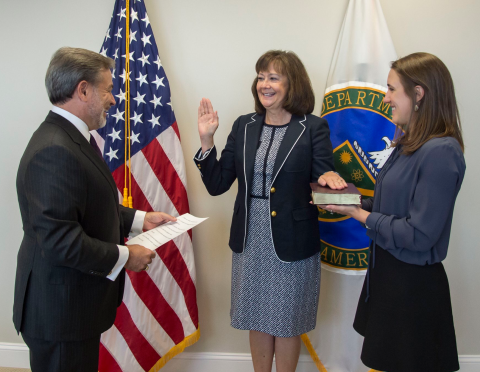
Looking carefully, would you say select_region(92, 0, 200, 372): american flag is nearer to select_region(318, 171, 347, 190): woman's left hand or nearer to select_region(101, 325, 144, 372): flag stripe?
select_region(101, 325, 144, 372): flag stripe

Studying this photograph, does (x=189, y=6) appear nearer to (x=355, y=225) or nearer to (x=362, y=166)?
(x=362, y=166)

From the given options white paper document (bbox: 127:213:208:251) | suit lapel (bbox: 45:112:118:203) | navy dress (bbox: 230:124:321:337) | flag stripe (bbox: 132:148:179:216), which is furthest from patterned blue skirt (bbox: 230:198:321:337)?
suit lapel (bbox: 45:112:118:203)

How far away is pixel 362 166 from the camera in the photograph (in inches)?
88.2

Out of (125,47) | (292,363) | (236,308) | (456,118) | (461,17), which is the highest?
(461,17)

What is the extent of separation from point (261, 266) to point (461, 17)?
1809 mm

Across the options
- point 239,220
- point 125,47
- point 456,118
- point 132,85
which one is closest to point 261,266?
point 239,220

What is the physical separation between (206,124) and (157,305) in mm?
1113

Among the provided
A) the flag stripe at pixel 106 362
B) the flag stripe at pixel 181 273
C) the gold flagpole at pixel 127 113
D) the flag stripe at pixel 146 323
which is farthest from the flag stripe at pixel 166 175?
the flag stripe at pixel 106 362

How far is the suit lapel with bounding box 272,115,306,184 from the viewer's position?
1.89 meters

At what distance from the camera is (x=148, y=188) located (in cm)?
228

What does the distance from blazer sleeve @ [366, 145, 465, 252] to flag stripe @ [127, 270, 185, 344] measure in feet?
4.72

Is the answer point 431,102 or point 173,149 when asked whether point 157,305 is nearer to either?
point 173,149

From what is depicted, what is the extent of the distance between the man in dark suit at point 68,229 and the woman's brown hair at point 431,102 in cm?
111

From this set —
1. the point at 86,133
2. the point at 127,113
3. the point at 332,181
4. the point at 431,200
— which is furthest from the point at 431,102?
the point at 127,113
